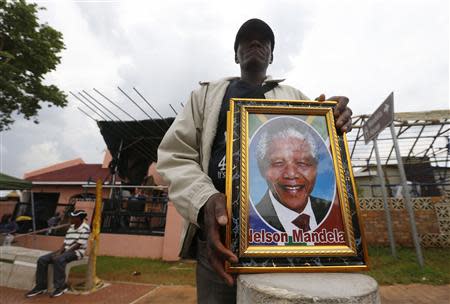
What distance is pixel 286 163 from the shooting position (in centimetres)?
96

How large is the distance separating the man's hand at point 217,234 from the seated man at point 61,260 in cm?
520

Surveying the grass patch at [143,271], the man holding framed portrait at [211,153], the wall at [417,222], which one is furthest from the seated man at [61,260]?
the wall at [417,222]

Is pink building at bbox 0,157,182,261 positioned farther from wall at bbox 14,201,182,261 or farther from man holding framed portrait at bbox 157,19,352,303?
man holding framed portrait at bbox 157,19,352,303

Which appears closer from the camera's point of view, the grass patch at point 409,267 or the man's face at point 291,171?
the man's face at point 291,171

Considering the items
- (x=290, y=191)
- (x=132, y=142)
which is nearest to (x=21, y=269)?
(x=132, y=142)

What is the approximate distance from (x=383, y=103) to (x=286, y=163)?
5.07m

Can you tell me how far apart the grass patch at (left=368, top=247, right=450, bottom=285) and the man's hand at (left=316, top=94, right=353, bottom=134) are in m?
3.84

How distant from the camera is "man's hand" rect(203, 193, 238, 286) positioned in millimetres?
754

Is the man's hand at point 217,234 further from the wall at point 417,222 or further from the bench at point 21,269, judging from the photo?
the wall at point 417,222

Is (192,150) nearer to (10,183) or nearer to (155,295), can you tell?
(155,295)

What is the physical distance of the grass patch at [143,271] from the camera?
5227 mm

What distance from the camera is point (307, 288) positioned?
664 mm

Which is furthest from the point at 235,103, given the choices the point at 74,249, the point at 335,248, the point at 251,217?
the point at 74,249

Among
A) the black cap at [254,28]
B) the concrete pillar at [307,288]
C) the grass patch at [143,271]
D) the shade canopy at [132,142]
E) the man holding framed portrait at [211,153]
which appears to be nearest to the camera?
the concrete pillar at [307,288]
